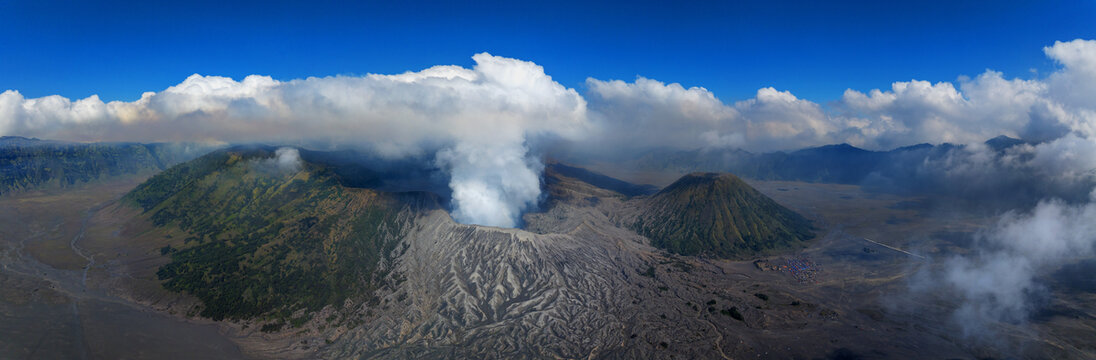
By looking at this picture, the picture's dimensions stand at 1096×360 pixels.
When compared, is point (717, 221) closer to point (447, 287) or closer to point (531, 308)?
point (531, 308)

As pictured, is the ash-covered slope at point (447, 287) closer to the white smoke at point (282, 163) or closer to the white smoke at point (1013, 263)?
the white smoke at point (282, 163)

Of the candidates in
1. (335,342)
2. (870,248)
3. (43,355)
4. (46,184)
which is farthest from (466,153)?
(46,184)

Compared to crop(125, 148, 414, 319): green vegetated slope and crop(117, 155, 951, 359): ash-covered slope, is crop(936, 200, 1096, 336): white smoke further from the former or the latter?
crop(125, 148, 414, 319): green vegetated slope

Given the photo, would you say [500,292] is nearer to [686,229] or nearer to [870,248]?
[686,229]

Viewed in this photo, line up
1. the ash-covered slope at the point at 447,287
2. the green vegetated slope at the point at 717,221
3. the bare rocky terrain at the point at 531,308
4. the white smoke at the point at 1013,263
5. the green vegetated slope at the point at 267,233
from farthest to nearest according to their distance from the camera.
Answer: the green vegetated slope at the point at 717,221 → the green vegetated slope at the point at 267,233 → the white smoke at the point at 1013,263 → the ash-covered slope at the point at 447,287 → the bare rocky terrain at the point at 531,308

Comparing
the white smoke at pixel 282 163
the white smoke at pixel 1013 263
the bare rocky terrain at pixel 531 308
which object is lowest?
the bare rocky terrain at pixel 531 308

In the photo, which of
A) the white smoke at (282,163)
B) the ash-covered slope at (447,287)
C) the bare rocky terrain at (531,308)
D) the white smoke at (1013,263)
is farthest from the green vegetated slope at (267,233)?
the white smoke at (1013,263)

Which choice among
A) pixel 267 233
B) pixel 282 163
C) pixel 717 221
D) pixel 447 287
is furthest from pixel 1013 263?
pixel 282 163
